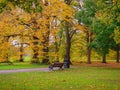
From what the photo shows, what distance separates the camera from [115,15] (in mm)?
24297

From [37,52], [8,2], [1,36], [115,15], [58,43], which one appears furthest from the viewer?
[58,43]

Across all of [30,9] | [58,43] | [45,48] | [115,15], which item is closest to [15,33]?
[45,48]

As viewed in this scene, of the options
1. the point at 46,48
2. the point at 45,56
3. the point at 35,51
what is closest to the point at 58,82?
the point at 35,51

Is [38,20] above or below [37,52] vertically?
above

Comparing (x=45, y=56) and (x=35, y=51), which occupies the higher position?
(x=35, y=51)

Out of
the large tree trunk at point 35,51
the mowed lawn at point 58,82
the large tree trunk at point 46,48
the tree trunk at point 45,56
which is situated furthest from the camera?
the tree trunk at point 45,56

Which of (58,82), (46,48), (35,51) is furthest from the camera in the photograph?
(46,48)

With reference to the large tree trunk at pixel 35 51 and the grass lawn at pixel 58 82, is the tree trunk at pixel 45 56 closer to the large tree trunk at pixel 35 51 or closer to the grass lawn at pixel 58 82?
the large tree trunk at pixel 35 51

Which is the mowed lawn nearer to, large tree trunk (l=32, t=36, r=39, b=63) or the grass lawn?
the grass lawn

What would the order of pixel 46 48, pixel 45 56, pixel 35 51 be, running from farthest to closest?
pixel 46 48 < pixel 45 56 < pixel 35 51

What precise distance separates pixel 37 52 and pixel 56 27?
5.00 m

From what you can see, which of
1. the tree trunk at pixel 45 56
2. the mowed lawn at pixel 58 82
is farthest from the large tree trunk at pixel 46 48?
the mowed lawn at pixel 58 82

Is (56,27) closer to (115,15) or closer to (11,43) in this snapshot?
(11,43)

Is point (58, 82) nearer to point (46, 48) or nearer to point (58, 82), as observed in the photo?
point (58, 82)
